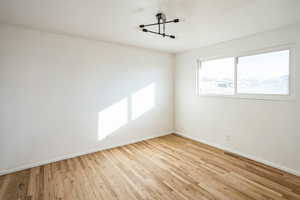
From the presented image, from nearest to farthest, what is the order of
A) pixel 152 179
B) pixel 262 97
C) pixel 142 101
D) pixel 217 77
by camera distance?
pixel 152 179 < pixel 262 97 < pixel 217 77 < pixel 142 101

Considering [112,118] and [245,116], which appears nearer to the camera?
[245,116]

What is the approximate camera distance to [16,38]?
2480 millimetres

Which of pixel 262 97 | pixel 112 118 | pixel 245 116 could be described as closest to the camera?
pixel 262 97

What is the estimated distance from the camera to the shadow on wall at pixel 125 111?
340cm

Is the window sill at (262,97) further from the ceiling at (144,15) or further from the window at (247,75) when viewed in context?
the ceiling at (144,15)

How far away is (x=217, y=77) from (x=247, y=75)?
684 mm

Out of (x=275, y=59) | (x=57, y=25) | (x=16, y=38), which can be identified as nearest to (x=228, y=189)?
(x=275, y=59)

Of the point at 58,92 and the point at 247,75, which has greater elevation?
the point at 247,75

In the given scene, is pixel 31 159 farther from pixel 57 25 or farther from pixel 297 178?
pixel 297 178

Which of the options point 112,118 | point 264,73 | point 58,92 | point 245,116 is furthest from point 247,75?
point 58,92

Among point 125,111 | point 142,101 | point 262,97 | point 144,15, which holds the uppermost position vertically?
point 144,15

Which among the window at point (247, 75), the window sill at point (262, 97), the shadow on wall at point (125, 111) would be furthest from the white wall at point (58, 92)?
the window sill at point (262, 97)

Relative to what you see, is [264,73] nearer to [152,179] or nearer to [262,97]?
[262,97]

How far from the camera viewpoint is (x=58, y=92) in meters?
2.85
